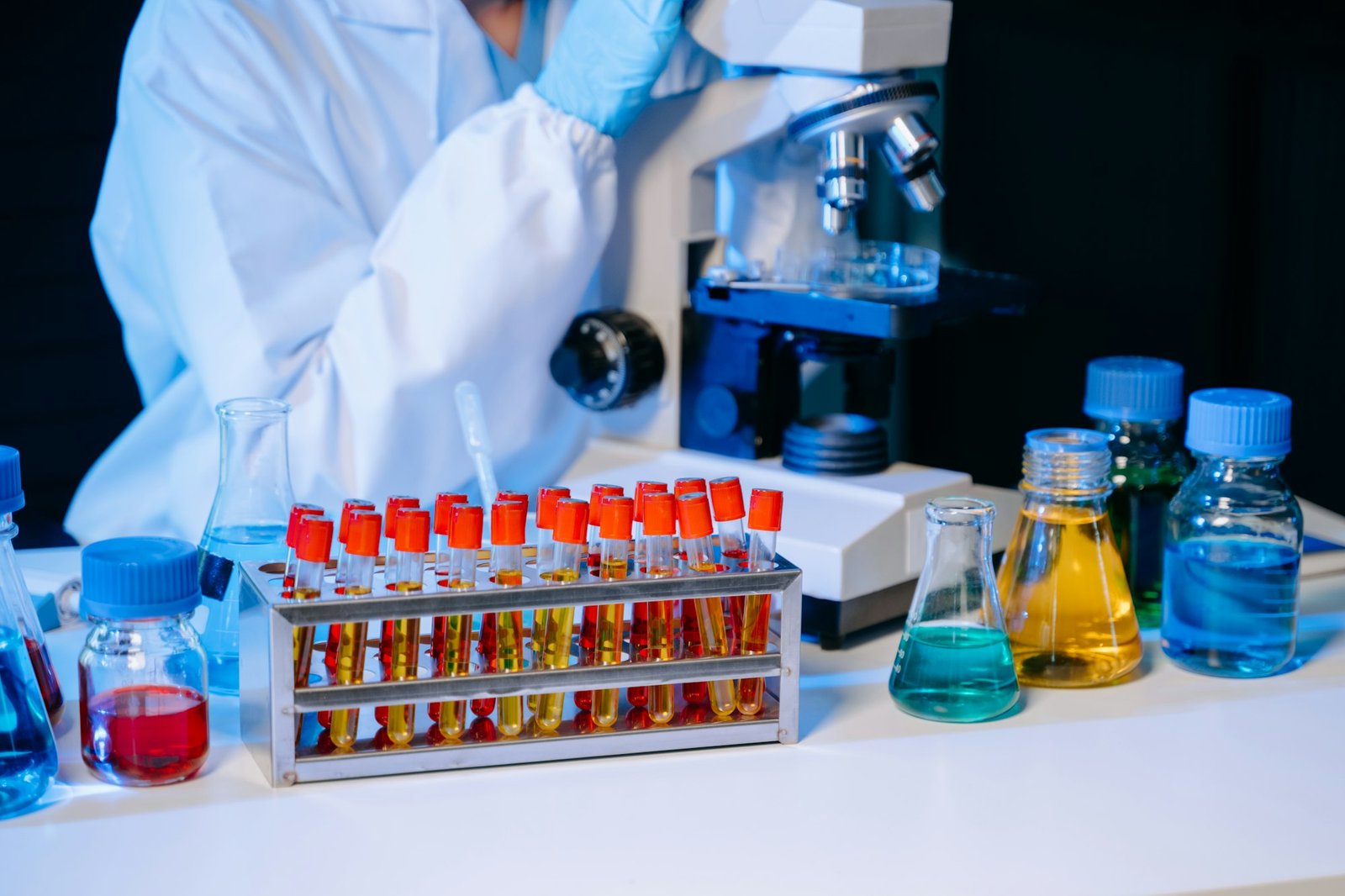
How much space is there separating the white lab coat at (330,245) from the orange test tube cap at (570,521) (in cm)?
50

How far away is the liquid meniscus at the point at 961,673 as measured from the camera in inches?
44.3

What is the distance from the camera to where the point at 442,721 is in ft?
3.40

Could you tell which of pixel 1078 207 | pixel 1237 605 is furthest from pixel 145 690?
pixel 1078 207

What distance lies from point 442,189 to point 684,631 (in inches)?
24.4

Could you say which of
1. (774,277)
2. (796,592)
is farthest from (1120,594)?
(774,277)

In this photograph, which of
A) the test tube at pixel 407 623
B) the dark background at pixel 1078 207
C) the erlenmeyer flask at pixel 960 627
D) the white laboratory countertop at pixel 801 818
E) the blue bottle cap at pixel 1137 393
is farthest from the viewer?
the dark background at pixel 1078 207

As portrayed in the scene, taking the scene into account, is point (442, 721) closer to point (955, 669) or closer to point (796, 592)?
point (796, 592)

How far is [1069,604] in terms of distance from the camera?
3.91 feet

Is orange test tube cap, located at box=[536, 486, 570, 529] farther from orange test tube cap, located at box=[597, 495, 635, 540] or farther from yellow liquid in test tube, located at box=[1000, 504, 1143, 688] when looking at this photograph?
yellow liquid in test tube, located at box=[1000, 504, 1143, 688]

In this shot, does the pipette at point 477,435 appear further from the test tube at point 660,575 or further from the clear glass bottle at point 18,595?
the clear glass bottle at point 18,595

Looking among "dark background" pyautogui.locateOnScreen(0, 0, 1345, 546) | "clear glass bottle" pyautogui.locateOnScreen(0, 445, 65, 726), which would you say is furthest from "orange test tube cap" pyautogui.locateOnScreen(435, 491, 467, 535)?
"dark background" pyautogui.locateOnScreen(0, 0, 1345, 546)

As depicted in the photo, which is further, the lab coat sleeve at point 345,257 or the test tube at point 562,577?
the lab coat sleeve at point 345,257

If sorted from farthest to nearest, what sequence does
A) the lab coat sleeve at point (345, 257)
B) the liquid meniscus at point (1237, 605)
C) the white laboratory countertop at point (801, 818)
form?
the lab coat sleeve at point (345, 257), the liquid meniscus at point (1237, 605), the white laboratory countertop at point (801, 818)

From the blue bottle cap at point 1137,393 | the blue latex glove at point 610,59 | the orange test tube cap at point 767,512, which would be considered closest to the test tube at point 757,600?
the orange test tube cap at point 767,512
